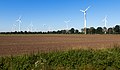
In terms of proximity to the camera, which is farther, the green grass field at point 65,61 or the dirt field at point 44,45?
the dirt field at point 44,45

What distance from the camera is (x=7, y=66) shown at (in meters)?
17.1

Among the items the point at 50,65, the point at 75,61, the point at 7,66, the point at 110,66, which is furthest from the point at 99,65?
the point at 7,66

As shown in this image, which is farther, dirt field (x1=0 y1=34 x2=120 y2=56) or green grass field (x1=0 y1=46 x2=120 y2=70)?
dirt field (x1=0 y1=34 x2=120 y2=56)

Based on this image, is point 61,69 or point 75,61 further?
point 75,61

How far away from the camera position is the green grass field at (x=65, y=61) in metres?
16.6

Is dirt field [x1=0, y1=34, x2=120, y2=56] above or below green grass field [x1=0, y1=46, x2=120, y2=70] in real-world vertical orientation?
below

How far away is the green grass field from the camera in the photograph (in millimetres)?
16641

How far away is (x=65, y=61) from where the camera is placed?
18453 millimetres

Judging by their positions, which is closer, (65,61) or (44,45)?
(65,61)

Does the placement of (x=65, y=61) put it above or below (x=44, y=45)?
above

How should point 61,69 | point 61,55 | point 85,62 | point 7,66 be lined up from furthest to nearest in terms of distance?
point 61,55, point 85,62, point 7,66, point 61,69

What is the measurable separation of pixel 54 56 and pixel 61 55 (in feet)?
2.06

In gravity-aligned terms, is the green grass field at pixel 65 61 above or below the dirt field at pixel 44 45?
above

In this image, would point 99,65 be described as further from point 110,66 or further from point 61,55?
point 61,55
